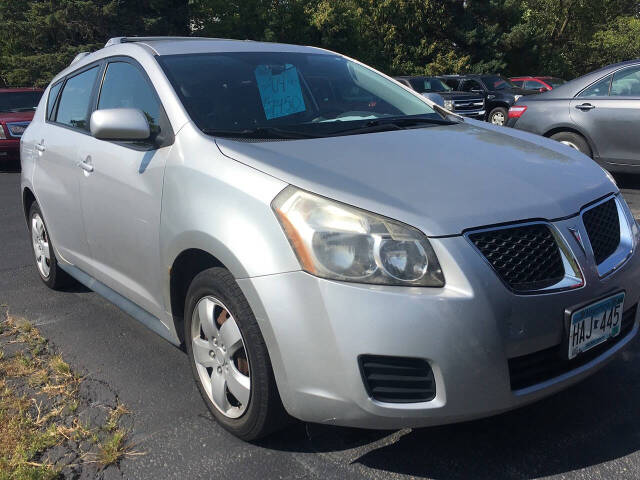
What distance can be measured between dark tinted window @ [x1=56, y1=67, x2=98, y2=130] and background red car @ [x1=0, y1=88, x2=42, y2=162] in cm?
883

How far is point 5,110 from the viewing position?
1318 centimetres

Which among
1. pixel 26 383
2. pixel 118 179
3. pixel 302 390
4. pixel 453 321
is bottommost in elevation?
pixel 26 383

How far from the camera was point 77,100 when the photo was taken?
420 centimetres

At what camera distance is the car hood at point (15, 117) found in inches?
492

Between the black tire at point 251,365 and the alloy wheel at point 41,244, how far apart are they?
2.46 meters

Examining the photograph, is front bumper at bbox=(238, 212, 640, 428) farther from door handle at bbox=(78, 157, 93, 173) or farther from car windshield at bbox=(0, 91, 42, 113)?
car windshield at bbox=(0, 91, 42, 113)

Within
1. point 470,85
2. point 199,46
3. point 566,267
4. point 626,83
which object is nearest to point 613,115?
point 626,83

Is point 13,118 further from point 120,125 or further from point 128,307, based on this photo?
point 120,125

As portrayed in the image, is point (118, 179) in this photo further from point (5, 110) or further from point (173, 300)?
point (5, 110)

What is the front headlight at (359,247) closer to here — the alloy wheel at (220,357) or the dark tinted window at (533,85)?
the alloy wheel at (220,357)

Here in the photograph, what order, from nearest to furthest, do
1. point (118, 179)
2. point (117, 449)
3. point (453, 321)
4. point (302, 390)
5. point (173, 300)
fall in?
point (453, 321), point (302, 390), point (117, 449), point (173, 300), point (118, 179)

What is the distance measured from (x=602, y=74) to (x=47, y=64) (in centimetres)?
2215

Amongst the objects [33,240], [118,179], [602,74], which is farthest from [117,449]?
[602,74]

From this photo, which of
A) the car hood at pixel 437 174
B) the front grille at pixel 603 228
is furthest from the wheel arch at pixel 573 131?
the front grille at pixel 603 228
